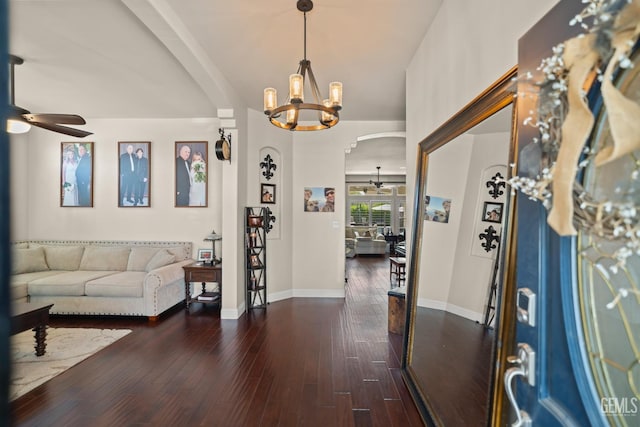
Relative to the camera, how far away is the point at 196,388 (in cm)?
243

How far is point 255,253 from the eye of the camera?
4.51 meters

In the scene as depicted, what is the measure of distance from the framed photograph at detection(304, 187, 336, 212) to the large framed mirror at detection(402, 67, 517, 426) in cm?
268

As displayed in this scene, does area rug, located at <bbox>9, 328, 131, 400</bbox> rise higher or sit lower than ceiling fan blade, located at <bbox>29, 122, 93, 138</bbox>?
lower

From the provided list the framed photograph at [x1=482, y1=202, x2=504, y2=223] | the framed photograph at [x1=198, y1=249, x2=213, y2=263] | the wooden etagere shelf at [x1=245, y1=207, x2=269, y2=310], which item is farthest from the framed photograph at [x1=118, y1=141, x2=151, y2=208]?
the framed photograph at [x1=482, y1=202, x2=504, y2=223]

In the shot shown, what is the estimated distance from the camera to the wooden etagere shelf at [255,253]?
438 cm

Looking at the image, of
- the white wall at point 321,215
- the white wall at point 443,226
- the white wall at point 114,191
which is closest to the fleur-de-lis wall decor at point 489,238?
the white wall at point 443,226

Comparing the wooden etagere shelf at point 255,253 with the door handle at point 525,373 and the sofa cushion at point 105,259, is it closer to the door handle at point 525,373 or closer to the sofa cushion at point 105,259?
the sofa cushion at point 105,259

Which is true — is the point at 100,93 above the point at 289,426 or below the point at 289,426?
above

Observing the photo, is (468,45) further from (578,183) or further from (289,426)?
(289,426)

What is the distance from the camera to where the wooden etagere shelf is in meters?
4.38

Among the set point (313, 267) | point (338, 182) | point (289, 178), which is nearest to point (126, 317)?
point (313, 267)

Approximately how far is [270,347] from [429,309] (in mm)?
1829

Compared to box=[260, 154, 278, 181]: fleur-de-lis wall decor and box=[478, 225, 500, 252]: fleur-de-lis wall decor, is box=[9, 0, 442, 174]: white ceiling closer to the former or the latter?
box=[260, 154, 278, 181]: fleur-de-lis wall decor

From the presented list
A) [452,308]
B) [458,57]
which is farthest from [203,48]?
[452,308]
